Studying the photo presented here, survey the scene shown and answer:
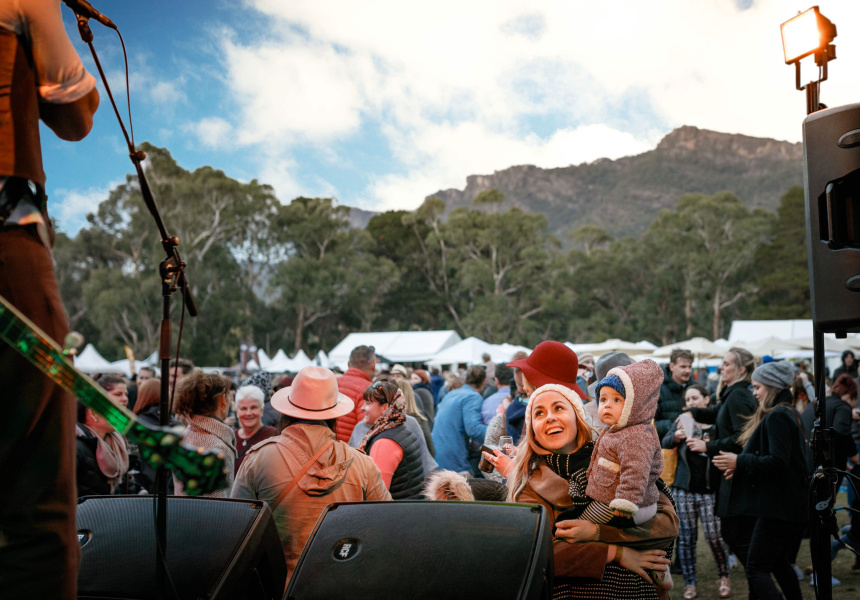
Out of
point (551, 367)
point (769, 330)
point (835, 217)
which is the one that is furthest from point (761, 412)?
point (769, 330)

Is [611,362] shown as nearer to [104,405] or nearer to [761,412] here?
[761,412]

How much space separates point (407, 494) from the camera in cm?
424

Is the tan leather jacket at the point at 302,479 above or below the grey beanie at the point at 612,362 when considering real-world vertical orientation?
below

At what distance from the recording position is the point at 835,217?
9.32 ft

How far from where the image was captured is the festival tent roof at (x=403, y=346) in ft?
72.2

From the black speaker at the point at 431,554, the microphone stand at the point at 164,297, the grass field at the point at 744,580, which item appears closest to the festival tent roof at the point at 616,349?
the grass field at the point at 744,580

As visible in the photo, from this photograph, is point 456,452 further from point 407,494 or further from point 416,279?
point 416,279

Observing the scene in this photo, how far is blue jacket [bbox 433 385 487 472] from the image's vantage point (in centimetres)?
637

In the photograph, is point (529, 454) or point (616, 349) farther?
point (616, 349)

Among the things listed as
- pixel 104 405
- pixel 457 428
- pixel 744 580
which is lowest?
pixel 744 580

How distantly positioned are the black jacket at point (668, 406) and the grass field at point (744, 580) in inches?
54.1

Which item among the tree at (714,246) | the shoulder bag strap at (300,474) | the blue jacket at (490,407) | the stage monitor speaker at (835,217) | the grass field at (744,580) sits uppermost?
the tree at (714,246)

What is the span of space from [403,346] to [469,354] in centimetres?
374

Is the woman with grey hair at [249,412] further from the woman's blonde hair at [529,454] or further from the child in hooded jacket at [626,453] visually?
the child in hooded jacket at [626,453]
